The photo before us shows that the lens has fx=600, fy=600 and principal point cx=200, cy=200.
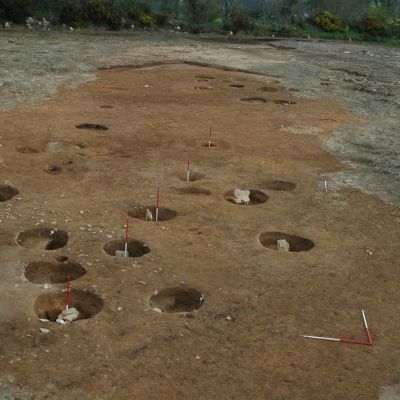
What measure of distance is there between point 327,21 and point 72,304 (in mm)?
32987

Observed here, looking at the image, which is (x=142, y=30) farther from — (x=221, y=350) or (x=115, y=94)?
(x=221, y=350)

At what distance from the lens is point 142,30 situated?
29500mm

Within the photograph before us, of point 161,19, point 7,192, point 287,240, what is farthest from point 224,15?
point 287,240

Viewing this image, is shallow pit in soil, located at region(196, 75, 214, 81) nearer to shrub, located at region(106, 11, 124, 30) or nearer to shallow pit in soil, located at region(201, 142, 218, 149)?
shallow pit in soil, located at region(201, 142, 218, 149)

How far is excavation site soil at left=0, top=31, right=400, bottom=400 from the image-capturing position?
4.70m

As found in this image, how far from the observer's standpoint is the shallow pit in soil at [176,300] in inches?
224

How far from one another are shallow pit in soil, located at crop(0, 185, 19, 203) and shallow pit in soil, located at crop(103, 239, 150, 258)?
1.96 m

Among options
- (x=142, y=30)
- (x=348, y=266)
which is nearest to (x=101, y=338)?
(x=348, y=266)

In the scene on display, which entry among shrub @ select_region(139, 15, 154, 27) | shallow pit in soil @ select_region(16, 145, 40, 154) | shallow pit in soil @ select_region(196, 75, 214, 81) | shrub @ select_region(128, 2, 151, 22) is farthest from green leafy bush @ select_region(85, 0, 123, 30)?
shallow pit in soil @ select_region(16, 145, 40, 154)

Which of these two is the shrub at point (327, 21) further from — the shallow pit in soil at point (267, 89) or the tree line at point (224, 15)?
the shallow pit in soil at point (267, 89)

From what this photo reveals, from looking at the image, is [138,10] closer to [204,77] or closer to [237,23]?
[237,23]

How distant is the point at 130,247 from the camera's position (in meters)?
6.79

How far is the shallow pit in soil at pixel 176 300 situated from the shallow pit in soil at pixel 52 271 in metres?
0.84

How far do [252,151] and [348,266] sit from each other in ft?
14.2
